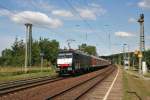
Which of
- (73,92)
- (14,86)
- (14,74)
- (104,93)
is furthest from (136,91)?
(14,74)

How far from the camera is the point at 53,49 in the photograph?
4788 inches

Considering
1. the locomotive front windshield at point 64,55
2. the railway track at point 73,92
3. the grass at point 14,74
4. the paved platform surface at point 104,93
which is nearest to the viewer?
the railway track at point 73,92

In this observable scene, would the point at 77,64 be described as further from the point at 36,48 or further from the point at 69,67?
the point at 36,48

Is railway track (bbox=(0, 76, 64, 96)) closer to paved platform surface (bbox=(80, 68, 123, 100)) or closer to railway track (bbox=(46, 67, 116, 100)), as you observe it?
railway track (bbox=(46, 67, 116, 100))

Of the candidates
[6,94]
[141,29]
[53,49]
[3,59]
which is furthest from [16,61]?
[6,94]

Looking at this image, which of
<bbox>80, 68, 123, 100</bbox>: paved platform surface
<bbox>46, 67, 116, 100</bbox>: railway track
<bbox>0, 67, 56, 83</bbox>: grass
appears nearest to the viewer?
<bbox>46, 67, 116, 100</bbox>: railway track

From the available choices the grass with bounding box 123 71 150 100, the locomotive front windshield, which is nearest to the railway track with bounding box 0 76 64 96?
the grass with bounding box 123 71 150 100

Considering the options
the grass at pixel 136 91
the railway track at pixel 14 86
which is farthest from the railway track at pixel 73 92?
the railway track at pixel 14 86

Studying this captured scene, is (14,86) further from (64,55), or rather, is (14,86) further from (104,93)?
(64,55)

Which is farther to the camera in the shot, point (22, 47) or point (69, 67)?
point (22, 47)

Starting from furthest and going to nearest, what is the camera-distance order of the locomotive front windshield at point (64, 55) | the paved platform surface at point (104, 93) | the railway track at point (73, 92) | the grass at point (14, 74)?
the locomotive front windshield at point (64, 55), the grass at point (14, 74), the paved platform surface at point (104, 93), the railway track at point (73, 92)

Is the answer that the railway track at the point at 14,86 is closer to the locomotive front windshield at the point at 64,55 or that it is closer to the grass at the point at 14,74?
the grass at the point at 14,74

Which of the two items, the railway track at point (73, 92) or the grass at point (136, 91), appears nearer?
the railway track at point (73, 92)

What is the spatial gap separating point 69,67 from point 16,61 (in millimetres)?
45227
